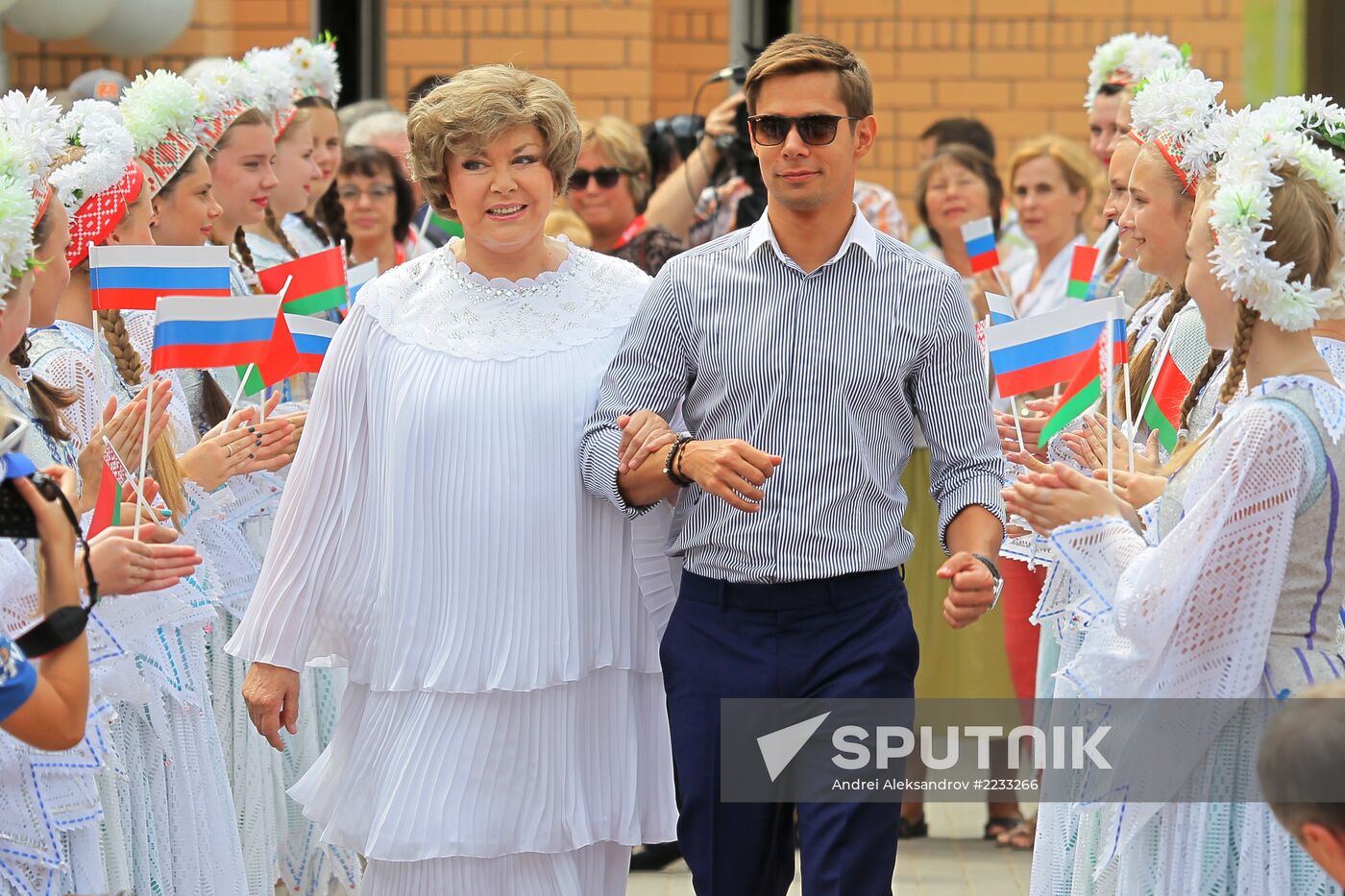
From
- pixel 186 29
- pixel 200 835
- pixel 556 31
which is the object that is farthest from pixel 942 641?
pixel 186 29

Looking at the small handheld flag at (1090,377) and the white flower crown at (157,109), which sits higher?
the white flower crown at (157,109)

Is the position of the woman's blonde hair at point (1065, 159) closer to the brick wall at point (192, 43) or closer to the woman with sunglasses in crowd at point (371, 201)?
the woman with sunglasses in crowd at point (371, 201)

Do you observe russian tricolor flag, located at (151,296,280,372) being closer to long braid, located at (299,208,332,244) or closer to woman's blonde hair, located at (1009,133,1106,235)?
long braid, located at (299,208,332,244)

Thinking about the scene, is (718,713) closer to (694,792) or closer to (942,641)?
(694,792)

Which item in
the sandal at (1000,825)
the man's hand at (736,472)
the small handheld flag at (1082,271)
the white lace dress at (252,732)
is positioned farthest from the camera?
the sandal at (1000,825)

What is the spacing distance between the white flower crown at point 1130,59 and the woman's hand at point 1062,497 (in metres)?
3.34

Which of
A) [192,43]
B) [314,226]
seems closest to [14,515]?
[314,226]

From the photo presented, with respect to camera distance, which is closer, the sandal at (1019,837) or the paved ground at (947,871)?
the paved ground at (947,871)

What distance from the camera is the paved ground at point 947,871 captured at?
6.42 metres

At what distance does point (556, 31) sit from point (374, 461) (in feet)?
20.6

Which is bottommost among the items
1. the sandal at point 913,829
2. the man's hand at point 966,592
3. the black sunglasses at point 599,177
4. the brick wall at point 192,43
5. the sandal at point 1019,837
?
the sandal at point 913,829

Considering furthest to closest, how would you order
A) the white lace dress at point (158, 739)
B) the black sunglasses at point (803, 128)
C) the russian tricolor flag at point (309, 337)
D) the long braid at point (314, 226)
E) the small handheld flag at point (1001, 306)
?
the long braid at point (314, 226) → the russian tricolor flag at point (309, 337) → the small handheld flag at point (1001, 306) → the white lace dress at point (158, 739) → the black sunglasses at point (803, 128)

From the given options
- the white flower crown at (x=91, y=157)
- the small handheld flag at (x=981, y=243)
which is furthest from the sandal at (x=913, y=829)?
the white flower crown at (x=91, y=157)

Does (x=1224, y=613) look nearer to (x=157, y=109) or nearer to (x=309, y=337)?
(x=309, y=337)
